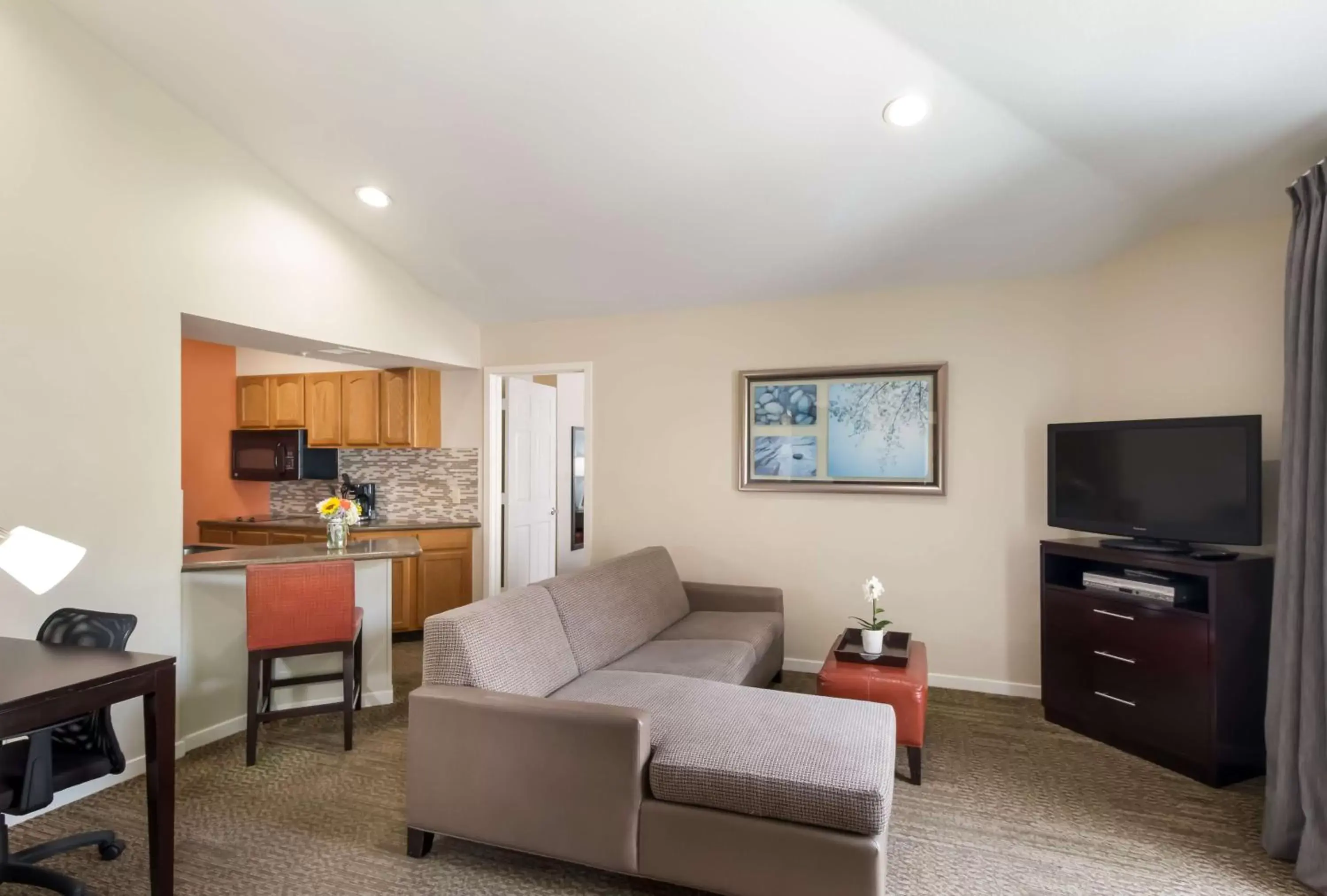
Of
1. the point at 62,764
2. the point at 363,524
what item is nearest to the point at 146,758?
the point at 62,764

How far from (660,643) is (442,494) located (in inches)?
105

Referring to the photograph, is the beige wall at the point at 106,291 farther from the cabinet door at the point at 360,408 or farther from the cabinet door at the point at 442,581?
the cabinet door at the point at 442,581

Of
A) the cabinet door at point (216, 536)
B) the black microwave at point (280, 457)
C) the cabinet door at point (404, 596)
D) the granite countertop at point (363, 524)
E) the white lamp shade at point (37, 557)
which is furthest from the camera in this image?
the black microwave at point (280, 457)

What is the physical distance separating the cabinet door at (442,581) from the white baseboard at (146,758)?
1.25m

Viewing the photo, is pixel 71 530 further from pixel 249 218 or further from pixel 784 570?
pixel 784 570

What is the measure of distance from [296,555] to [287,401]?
2.59 meters

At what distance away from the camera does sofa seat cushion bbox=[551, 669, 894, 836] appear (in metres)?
2.01

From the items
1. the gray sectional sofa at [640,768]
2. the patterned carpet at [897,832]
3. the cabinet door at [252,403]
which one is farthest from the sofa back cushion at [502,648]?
the cabinet door at [252,403]

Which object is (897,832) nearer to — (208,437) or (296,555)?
(296,555)

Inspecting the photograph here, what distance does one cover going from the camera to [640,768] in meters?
2.19

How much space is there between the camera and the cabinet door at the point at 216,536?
5664 mm

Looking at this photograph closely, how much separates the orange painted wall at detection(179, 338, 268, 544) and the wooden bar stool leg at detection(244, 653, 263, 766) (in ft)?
10.8

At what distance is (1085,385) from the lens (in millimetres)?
3943

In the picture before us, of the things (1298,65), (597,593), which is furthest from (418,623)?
(1298,65)
